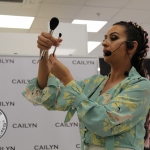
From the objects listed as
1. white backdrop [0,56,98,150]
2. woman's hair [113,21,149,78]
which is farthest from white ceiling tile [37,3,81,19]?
woman's hair [113,21,149,78]

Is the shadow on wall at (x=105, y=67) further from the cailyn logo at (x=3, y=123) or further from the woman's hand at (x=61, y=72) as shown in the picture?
the woman's hand at (x=61, y=72)

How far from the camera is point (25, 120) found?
2.13 m

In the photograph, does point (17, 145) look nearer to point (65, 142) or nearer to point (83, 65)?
point (65, 142)

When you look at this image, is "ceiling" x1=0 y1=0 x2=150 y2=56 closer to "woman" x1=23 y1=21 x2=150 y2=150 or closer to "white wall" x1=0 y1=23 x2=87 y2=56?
"white wall" x1=0 y1=23 x2=87 y2=56

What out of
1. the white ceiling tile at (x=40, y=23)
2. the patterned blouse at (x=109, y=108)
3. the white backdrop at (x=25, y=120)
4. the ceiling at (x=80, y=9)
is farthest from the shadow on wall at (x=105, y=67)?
the white ceiling tile at (x=40, y=23)

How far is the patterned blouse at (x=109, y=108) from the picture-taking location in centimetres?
89

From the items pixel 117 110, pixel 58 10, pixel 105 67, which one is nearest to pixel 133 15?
pixel 58 10

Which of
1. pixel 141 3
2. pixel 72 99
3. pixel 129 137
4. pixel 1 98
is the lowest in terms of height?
pixel 129 137

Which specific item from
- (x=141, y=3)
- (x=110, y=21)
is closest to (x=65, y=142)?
(x=141, y=3)

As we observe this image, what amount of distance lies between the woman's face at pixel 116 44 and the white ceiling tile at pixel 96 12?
3388 millimetres

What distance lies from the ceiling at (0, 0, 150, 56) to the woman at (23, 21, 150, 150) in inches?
124

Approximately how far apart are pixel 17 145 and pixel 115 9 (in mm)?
3069

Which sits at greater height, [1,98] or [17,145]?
[1,98]

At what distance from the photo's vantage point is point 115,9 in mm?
4535
